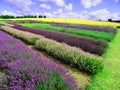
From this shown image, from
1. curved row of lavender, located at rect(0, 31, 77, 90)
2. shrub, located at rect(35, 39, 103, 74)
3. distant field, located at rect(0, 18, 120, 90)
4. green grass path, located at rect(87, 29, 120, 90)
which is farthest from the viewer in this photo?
shrub, located at rect(35, 39, 103, 74)

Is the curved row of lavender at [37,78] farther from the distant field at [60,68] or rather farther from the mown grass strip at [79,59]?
the mown grass strip at [79,59]

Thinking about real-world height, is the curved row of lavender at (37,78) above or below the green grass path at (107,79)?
above

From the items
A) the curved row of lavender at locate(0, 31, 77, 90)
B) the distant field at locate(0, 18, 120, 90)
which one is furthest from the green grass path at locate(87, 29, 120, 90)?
the curved row of lavender at locate(0, 31, 77, 90)

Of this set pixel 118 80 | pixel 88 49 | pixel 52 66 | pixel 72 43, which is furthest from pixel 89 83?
pixel 72 43

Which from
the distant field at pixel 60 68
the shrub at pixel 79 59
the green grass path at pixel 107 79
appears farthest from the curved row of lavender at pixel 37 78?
the shrub at pixel 79 59

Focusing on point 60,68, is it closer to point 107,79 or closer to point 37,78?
point 37,78

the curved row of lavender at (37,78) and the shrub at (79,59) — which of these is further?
the shrub at (79,59)

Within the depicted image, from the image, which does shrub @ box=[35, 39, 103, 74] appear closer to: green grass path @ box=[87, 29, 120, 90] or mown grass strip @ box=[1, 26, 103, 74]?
mown grass strip @ box=[1, 26, 103, 74]

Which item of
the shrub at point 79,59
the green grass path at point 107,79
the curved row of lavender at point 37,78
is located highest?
the curved row of lavender at point 37,78

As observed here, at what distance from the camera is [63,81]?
3.06 m

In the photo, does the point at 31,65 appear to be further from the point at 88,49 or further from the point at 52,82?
the point at 88,49

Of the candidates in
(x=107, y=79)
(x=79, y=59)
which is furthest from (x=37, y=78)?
(x=79, y=59)

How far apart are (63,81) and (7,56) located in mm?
2431

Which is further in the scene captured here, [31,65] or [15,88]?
[31,65]
